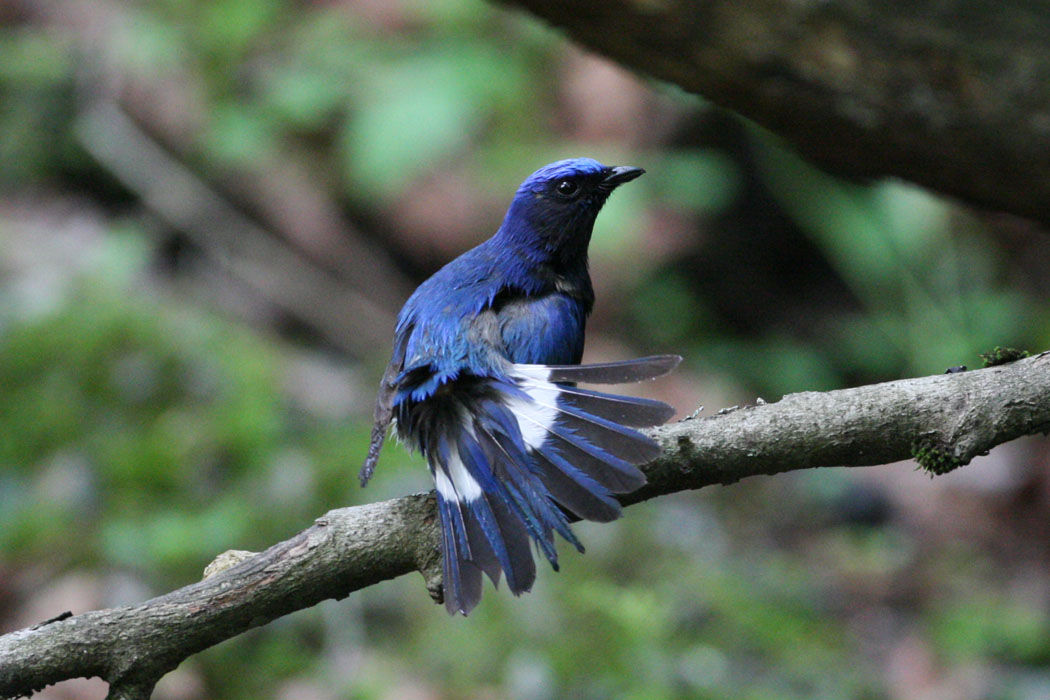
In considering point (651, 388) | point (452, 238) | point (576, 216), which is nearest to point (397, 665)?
point (576, 216)

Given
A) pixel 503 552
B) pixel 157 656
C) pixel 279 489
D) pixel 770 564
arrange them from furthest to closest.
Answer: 1. pixel 770 564
2. pixel 279 489
3. pixel 503 552
4. pixel 157 656

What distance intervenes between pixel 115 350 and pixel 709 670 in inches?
132

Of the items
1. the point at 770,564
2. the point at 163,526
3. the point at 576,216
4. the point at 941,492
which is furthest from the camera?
the point at 941,492

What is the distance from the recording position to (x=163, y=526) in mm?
4578

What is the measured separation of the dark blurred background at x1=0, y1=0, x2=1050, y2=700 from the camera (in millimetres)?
4555

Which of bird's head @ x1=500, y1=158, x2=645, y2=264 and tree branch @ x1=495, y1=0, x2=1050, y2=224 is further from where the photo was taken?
bird's head @ x1=500, y1=158, x2=645, y2=264

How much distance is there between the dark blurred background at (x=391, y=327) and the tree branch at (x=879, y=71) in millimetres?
1964

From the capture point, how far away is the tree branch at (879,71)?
2875 mm

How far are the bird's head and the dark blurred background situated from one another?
4.63 feet

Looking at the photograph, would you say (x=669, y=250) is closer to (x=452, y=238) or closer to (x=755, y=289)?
(x=755, y=289)

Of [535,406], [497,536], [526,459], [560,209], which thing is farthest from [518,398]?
[560,209]

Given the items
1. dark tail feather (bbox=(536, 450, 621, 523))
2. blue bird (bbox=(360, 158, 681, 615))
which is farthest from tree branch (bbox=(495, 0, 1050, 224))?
dark tail feather (bbox=(536, 450, 621, 523))

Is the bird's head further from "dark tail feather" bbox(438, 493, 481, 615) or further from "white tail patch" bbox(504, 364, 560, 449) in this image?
"dark tail feather" bbox(438, 493, 481, 615)

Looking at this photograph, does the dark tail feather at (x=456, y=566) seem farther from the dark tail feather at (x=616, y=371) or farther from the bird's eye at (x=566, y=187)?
the bird's eye at (x=566, y=187)
